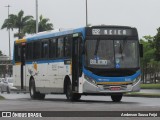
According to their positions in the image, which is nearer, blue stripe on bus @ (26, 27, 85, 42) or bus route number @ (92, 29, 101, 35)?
bus route number @ (92, 29, 101, 35)

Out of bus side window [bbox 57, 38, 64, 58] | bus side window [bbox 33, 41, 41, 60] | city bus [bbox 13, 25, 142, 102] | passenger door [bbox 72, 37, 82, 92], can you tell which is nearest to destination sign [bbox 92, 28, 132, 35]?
city bus [bbox 13, 25, 142, 102]

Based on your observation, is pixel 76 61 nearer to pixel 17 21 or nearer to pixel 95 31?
pixel 95 31

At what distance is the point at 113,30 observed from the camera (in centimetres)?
2730

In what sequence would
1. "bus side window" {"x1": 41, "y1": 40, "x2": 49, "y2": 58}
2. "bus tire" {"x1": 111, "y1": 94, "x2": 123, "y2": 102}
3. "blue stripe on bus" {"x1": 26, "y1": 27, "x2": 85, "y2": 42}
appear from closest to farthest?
"blue stripe on bus" {"x1": 26, "y1": 27, "x2": 85, "y2": 42} < "bus tire" {"x1": 111, "y1": 94, "x2": 123, "y2": 102} < "bus side window" {"x1": 41, "y1": 40, "x2": 49, "y2": 58}

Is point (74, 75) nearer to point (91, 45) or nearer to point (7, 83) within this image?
point (91, 45)

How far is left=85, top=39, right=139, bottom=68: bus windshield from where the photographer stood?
1049 inches

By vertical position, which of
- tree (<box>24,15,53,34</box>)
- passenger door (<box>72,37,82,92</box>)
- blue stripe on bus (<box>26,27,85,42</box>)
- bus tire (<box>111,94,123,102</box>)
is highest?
tree (<box>24,15,53,34</box>)

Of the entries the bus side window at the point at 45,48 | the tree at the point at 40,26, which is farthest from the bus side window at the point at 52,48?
the tree at the point at 40,26

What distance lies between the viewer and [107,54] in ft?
87.4

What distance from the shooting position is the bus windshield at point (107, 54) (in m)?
26.7

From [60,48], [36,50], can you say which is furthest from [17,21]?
[60,48]

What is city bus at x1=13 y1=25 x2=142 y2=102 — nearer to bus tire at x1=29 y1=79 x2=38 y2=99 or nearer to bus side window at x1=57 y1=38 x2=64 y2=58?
bus side window at x1=57 y1=38 x2=64 y2=58

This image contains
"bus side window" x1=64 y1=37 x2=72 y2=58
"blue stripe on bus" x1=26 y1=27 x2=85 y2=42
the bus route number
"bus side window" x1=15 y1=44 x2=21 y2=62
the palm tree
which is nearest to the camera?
the bus route number

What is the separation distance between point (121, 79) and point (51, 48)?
4637mm
